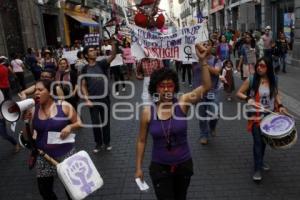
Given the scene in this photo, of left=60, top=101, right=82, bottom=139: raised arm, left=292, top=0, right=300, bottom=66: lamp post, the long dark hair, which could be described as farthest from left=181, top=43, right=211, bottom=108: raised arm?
left=292, top=0, right=300, bottom=66: lamp post

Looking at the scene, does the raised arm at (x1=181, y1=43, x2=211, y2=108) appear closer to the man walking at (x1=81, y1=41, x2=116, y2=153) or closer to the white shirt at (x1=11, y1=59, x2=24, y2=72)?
the man walking at (x1=81, y1=41, x2=116, y2=153)

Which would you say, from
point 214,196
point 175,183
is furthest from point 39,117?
point 214,196

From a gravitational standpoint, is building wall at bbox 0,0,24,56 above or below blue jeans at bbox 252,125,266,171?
above

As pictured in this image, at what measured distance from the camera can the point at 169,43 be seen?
22.8 ft

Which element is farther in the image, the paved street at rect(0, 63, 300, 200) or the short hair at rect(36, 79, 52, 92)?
the paved street at rect(0, 63, 300, 200)

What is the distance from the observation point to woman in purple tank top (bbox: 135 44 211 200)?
3285mm

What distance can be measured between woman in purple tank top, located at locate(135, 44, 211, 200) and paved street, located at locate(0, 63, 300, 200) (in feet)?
4.66

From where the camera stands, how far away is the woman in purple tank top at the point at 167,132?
10.8 ft

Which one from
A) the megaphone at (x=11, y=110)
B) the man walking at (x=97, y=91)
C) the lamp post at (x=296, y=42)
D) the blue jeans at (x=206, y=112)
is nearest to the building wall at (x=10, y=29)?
the man walking at (x=97, y=91)

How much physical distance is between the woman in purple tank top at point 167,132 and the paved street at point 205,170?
142 cm

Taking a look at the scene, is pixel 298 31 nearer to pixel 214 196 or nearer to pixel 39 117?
pixel 214 196

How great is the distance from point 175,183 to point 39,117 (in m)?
1.46

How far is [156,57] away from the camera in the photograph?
7.12 meters

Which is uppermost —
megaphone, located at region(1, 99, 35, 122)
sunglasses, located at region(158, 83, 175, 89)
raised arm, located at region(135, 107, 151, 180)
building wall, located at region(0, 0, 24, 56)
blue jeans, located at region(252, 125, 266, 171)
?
building wall, located at region(0, 0, 24, 56)
